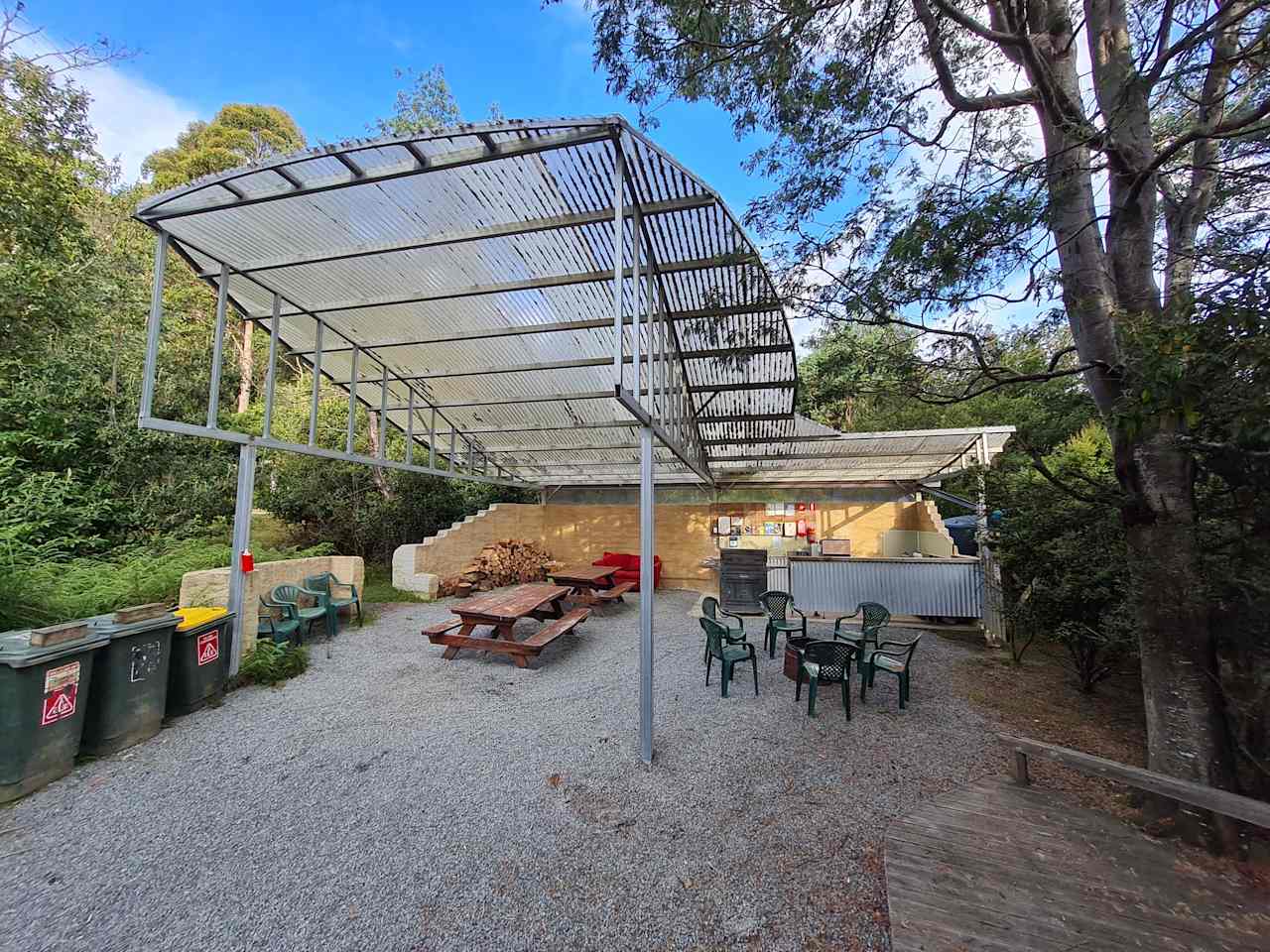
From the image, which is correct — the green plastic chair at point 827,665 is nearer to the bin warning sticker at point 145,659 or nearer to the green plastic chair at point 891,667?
the green plastic chair at point 891,667

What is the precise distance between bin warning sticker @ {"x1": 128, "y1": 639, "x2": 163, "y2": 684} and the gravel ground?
1.82ft

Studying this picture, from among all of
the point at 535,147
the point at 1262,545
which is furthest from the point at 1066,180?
the point at 535,147

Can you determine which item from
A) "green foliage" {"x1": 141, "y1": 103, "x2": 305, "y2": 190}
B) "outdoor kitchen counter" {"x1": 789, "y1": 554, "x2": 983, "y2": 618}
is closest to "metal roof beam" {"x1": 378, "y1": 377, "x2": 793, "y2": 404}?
"outdoor kitchen counter" {"x1": 789, "y1": 554, "x2": 983, "y2": 618}

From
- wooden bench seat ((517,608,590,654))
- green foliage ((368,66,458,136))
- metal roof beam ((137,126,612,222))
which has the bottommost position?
wooden bench seat ((517,608,590,654))

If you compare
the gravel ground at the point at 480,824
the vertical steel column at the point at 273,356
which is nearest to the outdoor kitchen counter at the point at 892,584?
the gravel ground at the point at 480,824

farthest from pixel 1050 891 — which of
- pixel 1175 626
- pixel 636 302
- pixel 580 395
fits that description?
pixel 580 395

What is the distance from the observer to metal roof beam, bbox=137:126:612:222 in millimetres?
3664

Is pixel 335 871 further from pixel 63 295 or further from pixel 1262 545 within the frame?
pixel 63 295

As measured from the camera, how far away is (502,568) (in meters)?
11.0

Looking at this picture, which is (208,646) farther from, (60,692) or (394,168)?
(394,168)

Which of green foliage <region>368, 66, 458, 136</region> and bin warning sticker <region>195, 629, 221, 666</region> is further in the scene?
green foliage <region>368, 66, 458, 136</region>

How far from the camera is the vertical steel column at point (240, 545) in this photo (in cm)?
496

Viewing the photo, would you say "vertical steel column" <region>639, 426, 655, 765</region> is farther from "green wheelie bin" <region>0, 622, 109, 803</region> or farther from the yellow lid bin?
the yellow lid bin

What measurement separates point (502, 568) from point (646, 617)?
7875mm
